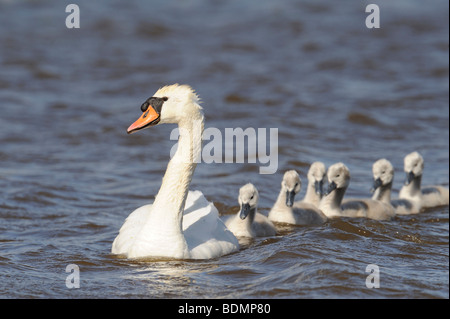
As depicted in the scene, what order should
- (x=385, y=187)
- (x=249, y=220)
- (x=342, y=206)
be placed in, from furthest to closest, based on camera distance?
(x=385, y=187), (x=342, y=206), (x=249, y=220)

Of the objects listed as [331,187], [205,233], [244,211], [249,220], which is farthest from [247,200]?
[331,187]

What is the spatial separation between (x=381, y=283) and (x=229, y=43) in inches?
570

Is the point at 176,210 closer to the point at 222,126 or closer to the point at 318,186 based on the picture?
the point at 318,186

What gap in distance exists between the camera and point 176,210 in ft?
24.2

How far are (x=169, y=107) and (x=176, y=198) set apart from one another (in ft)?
2.91

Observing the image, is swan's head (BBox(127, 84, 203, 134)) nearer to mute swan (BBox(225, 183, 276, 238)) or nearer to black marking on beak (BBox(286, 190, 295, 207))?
mute swan (BBox(225, 183, 276, 238))

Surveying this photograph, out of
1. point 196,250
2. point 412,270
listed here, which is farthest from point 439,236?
point 196,250

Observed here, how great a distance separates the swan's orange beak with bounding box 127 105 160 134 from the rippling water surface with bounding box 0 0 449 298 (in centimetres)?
132

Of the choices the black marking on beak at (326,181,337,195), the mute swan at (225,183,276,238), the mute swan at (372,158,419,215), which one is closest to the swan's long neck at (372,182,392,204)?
the mute swan at (372,158,419,215)

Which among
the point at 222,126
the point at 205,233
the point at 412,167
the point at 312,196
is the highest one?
the point at 222,126

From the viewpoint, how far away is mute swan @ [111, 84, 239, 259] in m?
7.31

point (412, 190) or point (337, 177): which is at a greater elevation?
point (337, 177)

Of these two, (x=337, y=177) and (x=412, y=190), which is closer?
(x=337, y=177)

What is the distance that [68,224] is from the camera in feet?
30.3
